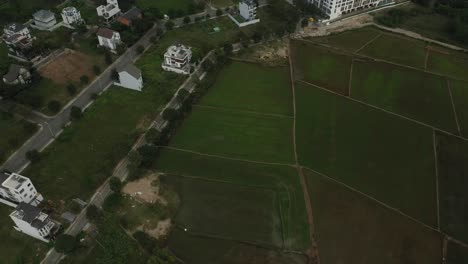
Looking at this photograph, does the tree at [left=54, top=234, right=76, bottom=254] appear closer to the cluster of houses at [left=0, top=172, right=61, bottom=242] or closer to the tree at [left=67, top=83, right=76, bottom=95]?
the cluster of houses at [left=0, top=172, right=61, bottom=242]

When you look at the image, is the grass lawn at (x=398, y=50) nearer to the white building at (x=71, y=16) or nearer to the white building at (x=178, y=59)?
the white building at (x=178, y=59)

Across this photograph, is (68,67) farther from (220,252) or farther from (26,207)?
(220,252)

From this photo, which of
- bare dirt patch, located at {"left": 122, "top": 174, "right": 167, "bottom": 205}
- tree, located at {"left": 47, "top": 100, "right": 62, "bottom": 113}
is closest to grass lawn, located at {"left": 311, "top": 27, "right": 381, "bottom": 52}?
bare dirt patch, located at {"left": 122, "top": 174, "right": 167, "bottom": 205}

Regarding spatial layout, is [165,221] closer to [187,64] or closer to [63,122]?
[63,122]

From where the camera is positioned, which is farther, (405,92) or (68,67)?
(68,67)

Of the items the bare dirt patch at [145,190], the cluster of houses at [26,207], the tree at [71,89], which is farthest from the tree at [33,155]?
the tree at [71,89]

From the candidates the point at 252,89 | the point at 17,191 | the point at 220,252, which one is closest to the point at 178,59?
the point at 252,89

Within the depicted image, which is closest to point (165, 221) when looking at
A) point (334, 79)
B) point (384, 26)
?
point (334, 79)
